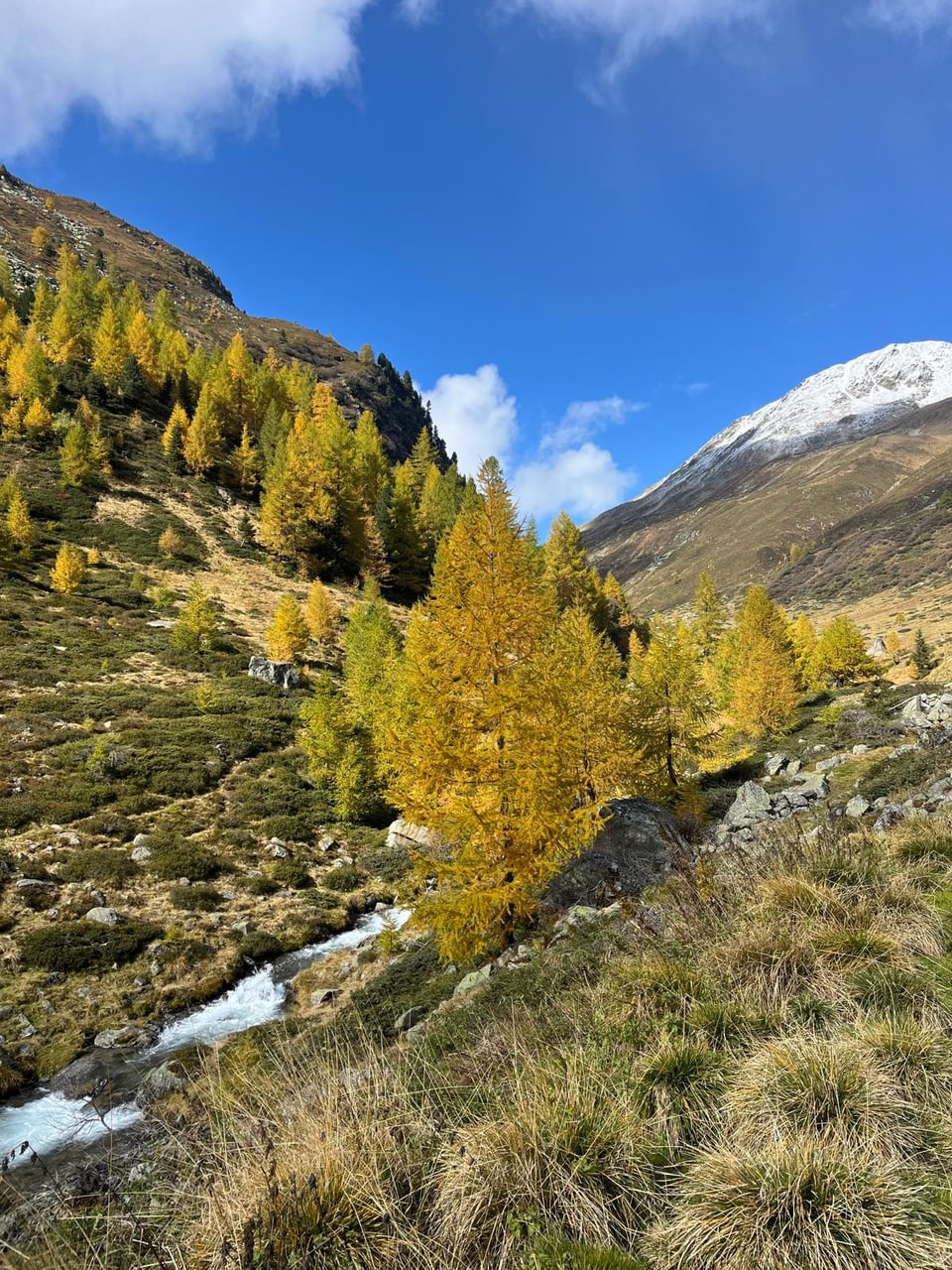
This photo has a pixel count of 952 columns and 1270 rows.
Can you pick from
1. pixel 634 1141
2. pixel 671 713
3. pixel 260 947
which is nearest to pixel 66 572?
pixel 260 947

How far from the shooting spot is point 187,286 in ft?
446

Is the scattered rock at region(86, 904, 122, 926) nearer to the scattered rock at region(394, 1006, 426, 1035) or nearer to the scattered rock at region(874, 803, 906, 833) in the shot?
the scattered rock at region(394, 1006, 426, 1035)

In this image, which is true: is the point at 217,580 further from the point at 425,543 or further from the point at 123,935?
the point at 123,935

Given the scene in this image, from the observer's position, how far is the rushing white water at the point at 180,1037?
32.6 ft

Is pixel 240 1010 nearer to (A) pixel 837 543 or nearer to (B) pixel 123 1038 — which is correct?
(B) pixel 123 1038

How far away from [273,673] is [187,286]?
140 metres

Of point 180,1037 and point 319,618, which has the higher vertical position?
point 319,618

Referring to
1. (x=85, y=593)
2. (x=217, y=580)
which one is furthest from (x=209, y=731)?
(x=217, y=580)

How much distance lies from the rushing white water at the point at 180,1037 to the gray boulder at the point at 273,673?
20221 mm

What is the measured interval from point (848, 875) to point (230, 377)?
77533 mm

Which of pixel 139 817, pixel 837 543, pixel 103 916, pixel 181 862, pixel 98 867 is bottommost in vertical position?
pixel 103 916

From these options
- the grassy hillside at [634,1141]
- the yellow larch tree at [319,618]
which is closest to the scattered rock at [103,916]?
the grassy hillside at [634,1141]

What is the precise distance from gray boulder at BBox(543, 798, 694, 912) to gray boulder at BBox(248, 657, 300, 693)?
2435cm

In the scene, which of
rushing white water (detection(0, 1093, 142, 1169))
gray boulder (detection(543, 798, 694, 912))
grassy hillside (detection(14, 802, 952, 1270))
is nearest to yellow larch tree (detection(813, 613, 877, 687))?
gray boulder (detection(543, 798, 694, 912))
